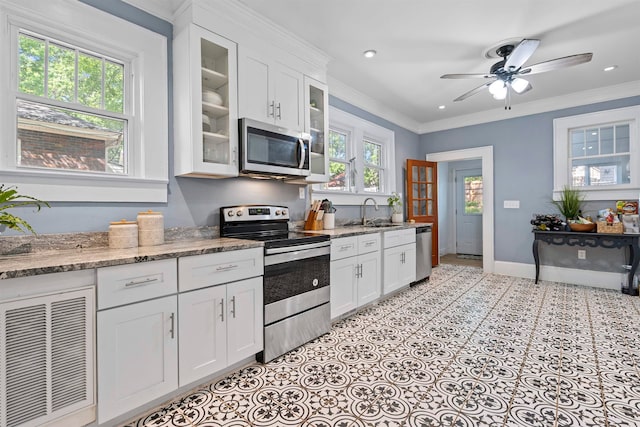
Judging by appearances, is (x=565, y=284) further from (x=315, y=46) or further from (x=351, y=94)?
(x=315, y=46)

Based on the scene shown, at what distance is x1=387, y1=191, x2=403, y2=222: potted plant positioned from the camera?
4.84 m

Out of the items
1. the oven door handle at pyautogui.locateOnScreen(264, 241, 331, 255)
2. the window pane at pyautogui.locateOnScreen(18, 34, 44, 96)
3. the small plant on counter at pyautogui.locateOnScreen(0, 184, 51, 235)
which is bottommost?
the oven door handle at pyautogui.locateOnScreen(264, 241, 331, 255)

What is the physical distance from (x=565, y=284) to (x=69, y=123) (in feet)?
19.5

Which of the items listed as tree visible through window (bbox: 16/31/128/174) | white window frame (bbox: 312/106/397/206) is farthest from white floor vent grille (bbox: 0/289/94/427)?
white window frame (bbox: 312/106/397/206)

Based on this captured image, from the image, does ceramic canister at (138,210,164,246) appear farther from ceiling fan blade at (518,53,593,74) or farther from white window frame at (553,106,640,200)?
white window frame at (553,106,640,200)

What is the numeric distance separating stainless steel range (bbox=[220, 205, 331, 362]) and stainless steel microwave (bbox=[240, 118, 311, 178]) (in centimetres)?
38

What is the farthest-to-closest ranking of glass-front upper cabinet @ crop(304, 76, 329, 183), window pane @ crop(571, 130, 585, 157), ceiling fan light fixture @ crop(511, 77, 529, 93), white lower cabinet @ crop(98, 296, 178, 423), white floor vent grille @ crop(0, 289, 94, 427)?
window pane @ crop(571, 130, 585, 157) → glass-front upper cabinet @ crop(304, 76, 329, 183) → ceiling fan light fixture @ crop(511, 77, 529, 93) → white lower cabinet @ crop(98, 296, 178, 423) → white floor vent grille @ crop(0, 289, 94, 427)

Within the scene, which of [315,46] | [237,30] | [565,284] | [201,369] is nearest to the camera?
[201,369]

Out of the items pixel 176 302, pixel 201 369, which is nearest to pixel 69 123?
pixel 176 302

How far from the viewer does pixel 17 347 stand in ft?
4.17

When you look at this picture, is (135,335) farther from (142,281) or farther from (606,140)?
(606,140)

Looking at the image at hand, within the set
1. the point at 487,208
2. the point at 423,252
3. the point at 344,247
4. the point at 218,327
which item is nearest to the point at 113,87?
the point at 218,327

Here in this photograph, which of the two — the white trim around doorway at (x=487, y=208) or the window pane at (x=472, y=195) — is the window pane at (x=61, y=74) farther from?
the window pane at (x=472, y=195)

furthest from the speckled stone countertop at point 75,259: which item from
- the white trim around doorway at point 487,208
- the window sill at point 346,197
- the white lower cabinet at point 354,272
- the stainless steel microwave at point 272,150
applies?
the white trim around doorway at point 487,208
